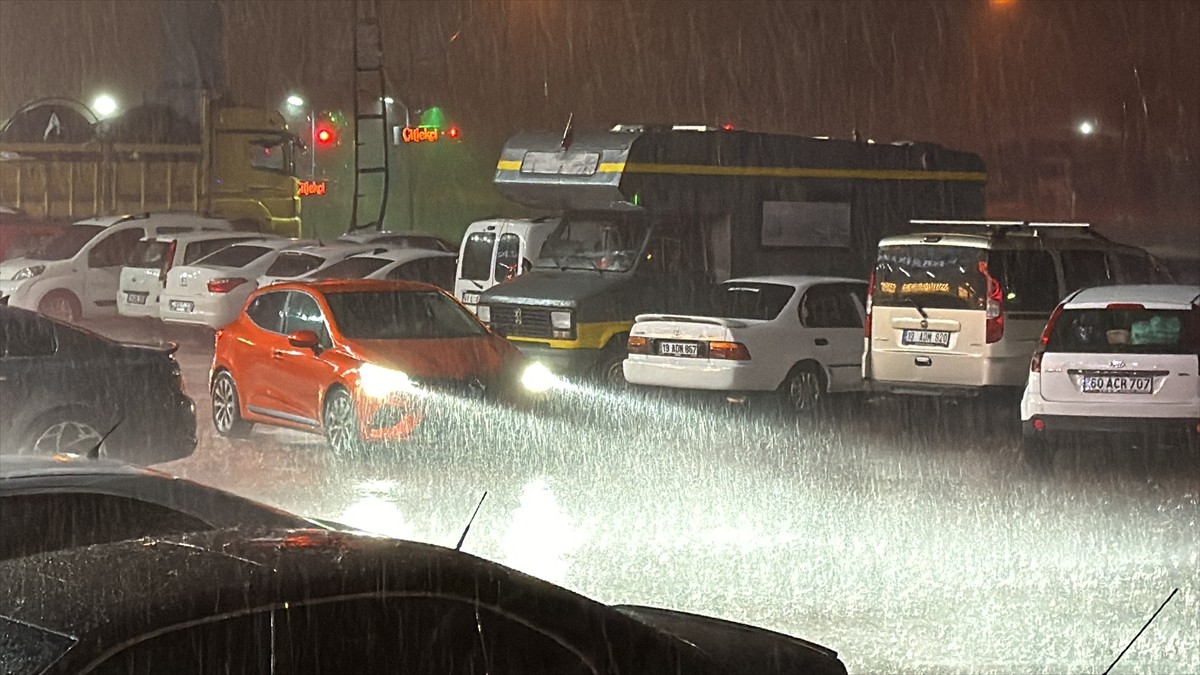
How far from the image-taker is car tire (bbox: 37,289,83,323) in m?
26.8

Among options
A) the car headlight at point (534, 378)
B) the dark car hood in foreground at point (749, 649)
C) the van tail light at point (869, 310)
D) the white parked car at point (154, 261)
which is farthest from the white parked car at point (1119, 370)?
the white parked car at point (154, 261)

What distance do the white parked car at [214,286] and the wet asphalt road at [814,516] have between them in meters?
9.30

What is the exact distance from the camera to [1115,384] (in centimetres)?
1313

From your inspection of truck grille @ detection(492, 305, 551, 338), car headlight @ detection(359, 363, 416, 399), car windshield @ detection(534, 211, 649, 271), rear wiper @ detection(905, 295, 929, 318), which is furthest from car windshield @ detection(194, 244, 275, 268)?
car headlight @ detection(359, 363, 416, 399)

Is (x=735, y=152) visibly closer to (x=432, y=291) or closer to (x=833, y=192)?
(x=833, y=192)

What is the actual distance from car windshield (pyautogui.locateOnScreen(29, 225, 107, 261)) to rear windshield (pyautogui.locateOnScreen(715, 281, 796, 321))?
13.5 m

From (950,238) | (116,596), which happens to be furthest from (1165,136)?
(116,596)

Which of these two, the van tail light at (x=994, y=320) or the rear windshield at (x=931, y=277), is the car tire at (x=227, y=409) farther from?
the van tail light at (x=994, y=320)

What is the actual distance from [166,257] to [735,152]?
9.96m

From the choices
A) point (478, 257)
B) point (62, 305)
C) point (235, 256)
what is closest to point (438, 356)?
point (478, 257)

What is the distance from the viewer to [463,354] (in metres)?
13.8

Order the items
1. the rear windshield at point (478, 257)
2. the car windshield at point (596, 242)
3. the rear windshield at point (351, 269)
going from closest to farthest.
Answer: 1. the car windshield at point (596, 242)
2. the rear windshield at point (478, 257)
3. the rear windshield at point (351, 269)

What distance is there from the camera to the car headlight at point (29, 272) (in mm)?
26625

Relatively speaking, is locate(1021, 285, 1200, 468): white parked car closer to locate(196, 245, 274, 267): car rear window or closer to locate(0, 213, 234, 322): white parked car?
locate(196, 245, 274, 267): car rear window
